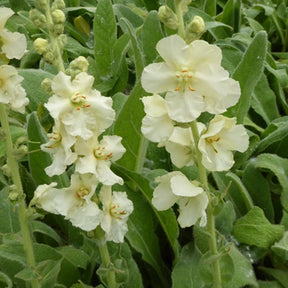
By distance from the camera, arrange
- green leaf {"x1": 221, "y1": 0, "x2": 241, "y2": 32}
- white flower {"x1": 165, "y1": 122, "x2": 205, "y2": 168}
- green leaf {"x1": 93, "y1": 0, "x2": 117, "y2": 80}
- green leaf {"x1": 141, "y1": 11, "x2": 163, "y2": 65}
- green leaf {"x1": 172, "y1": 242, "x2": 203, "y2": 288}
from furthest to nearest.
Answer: green leaf {"x1": 221, "y1": 0, "x2": 241, "y2": 32}, green leaf {"x1": 93, "y1": 0, "x2": 117, "y2": 80}, green leaf {"x1": 141, "y1": 11, "x2": 163, "y2": 65}, green leaf {"x1": 172, "y1": 242, "x2": 203, "y2": 288}, white flower {"x1": 165, "y1": 122, "x2": 205, "y2": 168}

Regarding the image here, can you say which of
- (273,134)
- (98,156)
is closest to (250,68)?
(273,134)

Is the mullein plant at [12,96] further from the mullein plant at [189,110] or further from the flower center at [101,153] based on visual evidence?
the mullein plant at [189,110]

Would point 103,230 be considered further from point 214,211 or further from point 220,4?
point 220,4

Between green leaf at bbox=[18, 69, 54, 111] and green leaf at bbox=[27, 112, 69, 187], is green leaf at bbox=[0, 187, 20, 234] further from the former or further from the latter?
green leaf at bbox=[18, 69, 54, 111]

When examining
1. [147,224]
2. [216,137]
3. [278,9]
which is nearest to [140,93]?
[147,224]

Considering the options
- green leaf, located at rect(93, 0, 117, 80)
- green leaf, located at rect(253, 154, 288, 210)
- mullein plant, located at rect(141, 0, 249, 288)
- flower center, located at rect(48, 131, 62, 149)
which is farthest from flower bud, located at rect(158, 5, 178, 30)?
green leaf, located at rect(93, 0, 117, 80)

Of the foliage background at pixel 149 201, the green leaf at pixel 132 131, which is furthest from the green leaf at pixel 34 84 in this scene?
the green leaf at pixel 132 131

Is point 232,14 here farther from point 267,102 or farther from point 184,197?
point 184,197
